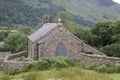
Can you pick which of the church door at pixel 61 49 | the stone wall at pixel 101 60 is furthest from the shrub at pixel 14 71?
the church door at pixel 61 49

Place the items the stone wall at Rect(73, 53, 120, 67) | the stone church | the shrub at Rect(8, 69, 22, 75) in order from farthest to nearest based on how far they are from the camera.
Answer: the stone church → the shrub at Rect(8, 69, 22, 75) → the stone wall at Rect(73, 53, 120, 67)

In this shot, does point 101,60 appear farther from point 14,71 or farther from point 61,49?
point 61,49

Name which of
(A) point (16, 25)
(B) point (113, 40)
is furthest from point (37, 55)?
(A) point (16, 25)

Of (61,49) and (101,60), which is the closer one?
(101,60)

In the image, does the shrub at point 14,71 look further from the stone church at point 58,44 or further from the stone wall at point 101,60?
the stone church at point 58,44

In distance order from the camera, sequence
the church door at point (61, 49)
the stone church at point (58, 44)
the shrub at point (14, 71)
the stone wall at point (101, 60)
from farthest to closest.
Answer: the church door at point (61, 49), the stone church at point (58, 44), the shrub at point (14, 71), the stone wall at point (101, 60)

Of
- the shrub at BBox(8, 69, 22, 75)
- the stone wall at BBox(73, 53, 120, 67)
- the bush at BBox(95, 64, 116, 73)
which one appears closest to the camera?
the bush at BBox(95, 64, 116, 73)

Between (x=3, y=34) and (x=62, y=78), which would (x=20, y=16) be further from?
(x=62, y=78)

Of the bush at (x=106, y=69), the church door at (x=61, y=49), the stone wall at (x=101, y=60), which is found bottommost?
the bush at (x=106, y=69)

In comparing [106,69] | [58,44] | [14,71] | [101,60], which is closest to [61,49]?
[58,44]

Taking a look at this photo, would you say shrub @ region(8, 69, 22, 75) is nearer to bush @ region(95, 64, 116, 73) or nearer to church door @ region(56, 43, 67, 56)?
bush @ region(95, 64, 116, 73)

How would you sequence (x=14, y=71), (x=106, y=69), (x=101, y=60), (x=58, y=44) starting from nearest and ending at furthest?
(x=106, y=69), (x=101, y=60), (x=14, y=71), (x=58, y=44)

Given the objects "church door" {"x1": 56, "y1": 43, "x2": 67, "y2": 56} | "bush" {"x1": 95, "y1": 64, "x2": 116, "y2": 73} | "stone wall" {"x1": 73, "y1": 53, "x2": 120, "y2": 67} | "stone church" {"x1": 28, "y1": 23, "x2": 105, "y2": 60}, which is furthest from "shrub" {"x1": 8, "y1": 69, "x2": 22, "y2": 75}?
"church door" {"x1": 56, "y1": 43, "x2": 67, "y2": 56}

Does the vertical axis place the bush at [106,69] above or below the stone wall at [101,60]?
below
